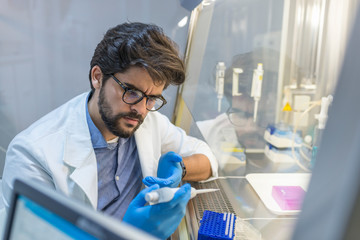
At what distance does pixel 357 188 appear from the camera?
0.31m

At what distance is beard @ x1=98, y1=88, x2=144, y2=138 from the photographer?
4.79 ft

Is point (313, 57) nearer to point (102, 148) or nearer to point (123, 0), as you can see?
point (102, 148)

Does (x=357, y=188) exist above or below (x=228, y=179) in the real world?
above

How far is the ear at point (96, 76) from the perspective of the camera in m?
1.55

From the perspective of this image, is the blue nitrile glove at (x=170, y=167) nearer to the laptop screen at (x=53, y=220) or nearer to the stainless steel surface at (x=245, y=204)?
the stainless steel surface at (x=245, y=204)

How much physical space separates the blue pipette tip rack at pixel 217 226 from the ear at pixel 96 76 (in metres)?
0.86

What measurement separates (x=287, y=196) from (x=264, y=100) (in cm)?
60

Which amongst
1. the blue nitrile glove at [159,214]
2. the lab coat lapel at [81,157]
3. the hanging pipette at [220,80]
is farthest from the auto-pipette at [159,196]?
the hanging pipette at [220,80]

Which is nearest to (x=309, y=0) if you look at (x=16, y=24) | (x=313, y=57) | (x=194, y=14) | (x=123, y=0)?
(x=313, y=57)

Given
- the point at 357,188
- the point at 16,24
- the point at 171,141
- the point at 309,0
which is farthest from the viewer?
the point at 16,24

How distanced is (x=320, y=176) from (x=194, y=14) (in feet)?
8.01

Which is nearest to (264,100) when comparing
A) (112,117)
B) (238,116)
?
(238,116)

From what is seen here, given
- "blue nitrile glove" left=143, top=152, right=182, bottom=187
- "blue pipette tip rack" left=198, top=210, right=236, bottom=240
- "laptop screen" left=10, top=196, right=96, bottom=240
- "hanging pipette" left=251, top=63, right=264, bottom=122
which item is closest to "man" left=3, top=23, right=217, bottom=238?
"blue nitrile glove" left=143, top=152, right=182, bottom=187

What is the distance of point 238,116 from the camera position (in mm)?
1815
